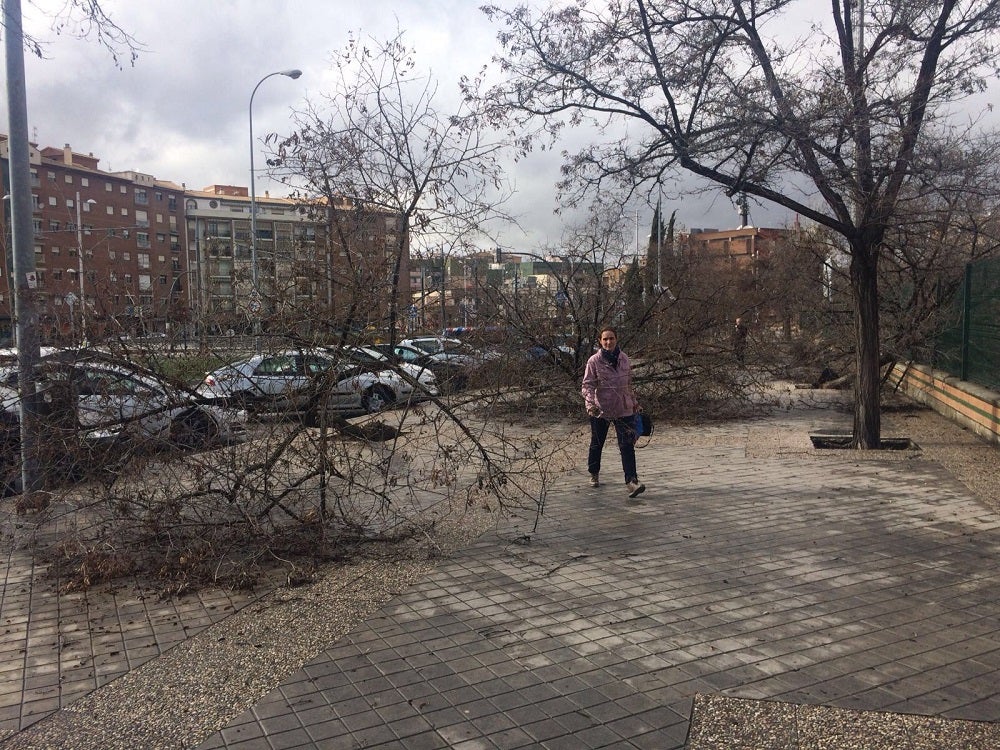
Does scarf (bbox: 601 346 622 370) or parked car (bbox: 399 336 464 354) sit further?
scarf (bbox: 601 346 622 370)

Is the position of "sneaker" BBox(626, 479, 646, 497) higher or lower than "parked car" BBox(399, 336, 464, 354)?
lower

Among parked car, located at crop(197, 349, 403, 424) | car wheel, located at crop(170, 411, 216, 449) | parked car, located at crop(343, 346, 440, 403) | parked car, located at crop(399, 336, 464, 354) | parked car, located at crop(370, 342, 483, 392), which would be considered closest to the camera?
car wheel, located at crop(170, 411, 216, 449)

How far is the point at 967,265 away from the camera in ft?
38.7

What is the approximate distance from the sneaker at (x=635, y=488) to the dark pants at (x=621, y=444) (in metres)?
0.04

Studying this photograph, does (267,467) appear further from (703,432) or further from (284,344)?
(703,432)

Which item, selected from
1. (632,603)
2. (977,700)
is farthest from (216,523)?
(977,700)

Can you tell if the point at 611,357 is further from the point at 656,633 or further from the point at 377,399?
the point at 656,633

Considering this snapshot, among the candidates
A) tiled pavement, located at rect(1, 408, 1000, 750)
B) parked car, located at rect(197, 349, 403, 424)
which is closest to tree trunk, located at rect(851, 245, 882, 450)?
tiled pavement, located at rect(1, 408, 1000, 750)

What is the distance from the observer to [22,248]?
23.6 ft

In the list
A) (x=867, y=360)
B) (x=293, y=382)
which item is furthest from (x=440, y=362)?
(x=867, y=360)

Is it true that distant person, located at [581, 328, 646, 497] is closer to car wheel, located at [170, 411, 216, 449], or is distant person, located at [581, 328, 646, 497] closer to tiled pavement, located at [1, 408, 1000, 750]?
tiled pavement, located at [1, 408, 1000, 750]

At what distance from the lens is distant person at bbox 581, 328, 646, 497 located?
7.73 m

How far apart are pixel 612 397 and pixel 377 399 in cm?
269

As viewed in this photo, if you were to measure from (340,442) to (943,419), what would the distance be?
10738 mm
